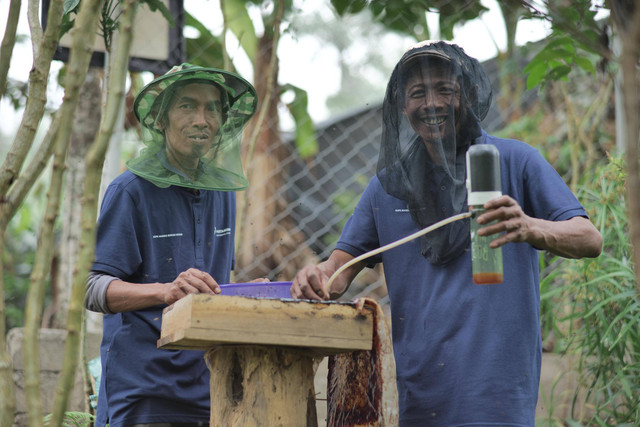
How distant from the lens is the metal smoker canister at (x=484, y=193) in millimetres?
2146

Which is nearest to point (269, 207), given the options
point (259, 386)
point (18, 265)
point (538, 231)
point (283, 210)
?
point (283, 210)

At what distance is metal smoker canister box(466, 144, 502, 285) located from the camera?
7.04 feet

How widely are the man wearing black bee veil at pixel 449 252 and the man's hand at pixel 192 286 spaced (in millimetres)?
310

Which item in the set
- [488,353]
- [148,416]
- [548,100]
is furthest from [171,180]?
[548,100]

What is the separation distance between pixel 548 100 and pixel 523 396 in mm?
4717

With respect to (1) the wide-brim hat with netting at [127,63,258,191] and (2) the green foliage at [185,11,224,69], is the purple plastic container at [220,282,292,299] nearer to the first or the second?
(1) the wide-brim hat with netting at [127,63,258,191]

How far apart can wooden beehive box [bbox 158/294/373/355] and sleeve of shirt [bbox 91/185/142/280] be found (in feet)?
2.04

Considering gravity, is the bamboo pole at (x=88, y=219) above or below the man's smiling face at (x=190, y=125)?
below

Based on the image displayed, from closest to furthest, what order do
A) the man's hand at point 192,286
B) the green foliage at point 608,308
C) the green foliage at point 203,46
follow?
the man's hand at point 192,286 < the green foliage at point 608,308 < the green foliage at point 203,46

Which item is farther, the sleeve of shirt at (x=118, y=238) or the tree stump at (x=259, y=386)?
the sleeve of shirt at (x=118, y=238)

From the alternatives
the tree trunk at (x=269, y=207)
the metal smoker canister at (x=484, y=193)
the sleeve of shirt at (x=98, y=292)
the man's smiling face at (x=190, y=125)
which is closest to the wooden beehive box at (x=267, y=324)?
the metal smoker canister at (x=484, y=193)

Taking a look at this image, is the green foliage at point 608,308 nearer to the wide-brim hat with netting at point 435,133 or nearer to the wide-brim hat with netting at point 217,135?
the wide-brim hat with netting at point 435,133

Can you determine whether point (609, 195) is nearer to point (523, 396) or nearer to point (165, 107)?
point (523, 396)

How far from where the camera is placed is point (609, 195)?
3988 mm
